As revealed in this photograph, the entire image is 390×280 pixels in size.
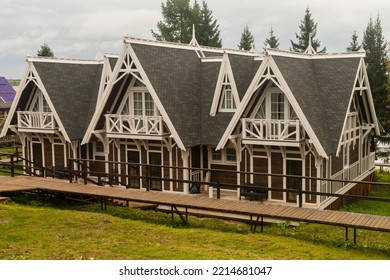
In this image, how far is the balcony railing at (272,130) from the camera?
19689 millimetres

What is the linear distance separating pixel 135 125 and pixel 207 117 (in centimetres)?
343

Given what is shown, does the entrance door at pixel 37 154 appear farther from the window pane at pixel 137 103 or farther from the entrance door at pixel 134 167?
the window pane at pixel 137 103

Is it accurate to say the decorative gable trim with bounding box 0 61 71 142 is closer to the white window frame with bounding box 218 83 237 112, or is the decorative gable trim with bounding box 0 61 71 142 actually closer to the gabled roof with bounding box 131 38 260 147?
the gabled roof with bounding box 131 38 260 147

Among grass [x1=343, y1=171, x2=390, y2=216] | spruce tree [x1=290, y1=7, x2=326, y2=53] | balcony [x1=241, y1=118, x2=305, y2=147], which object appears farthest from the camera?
spruce tree [x1=290, y1=7, x2=326, y2=53]

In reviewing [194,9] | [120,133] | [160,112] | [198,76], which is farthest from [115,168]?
[194,9]

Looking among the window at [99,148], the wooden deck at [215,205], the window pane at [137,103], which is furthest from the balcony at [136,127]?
the wooden deck at [215,205]

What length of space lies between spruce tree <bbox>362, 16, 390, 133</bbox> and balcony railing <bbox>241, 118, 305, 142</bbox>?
17.8m

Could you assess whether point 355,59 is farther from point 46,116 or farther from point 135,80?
point 46,116

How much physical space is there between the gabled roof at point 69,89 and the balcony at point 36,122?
60 centimetres

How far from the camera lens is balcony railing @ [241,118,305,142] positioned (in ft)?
64.6

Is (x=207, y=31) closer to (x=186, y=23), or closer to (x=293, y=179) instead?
(x=186, y=23)

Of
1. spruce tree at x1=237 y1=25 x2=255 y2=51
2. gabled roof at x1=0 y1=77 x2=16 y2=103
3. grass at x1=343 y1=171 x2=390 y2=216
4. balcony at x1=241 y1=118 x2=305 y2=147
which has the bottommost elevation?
grass at x1=343 y1=171 x2=390 y2=216

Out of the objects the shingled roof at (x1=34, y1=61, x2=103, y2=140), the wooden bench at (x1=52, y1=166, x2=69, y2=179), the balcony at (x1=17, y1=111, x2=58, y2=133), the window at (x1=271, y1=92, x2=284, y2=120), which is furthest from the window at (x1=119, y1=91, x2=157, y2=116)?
the window at (x1=271, y1=92, x2=284, y2=120)

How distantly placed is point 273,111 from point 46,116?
1219 cm
